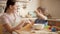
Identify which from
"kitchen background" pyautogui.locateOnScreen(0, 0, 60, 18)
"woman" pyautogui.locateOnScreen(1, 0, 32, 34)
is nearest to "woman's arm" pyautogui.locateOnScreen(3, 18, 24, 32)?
"woman" pyautogui.locateOnScreen(1, 0, 32, 34)

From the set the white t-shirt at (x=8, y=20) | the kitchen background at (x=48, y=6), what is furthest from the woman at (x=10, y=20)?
the kitchen background at (x=48, y=6)

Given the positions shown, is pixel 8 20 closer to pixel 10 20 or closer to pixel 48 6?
pixel 10 20

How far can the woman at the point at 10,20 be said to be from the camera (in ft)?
5.72

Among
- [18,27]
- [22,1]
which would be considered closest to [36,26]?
[18,27]

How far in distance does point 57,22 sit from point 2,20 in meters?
0.90

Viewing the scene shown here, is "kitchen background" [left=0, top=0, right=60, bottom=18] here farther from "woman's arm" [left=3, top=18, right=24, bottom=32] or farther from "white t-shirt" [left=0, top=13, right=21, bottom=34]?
"woman's arm" [left=3, top=18, right=24, bottom=32]

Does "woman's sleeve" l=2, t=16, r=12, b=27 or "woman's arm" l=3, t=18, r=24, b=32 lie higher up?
"woman's sleeve" l=2, t=16, r=12, b=27

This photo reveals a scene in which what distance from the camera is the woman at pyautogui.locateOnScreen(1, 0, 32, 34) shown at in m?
1.74

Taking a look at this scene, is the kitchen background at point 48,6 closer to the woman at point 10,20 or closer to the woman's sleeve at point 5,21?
the woman at point 10,20

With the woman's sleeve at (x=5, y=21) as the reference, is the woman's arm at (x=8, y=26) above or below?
below

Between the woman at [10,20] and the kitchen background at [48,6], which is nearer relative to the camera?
the woman at [10,20]

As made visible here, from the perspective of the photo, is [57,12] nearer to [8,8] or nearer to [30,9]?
[30,9]

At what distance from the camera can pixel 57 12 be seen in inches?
184

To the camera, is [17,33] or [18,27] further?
[18,27]
